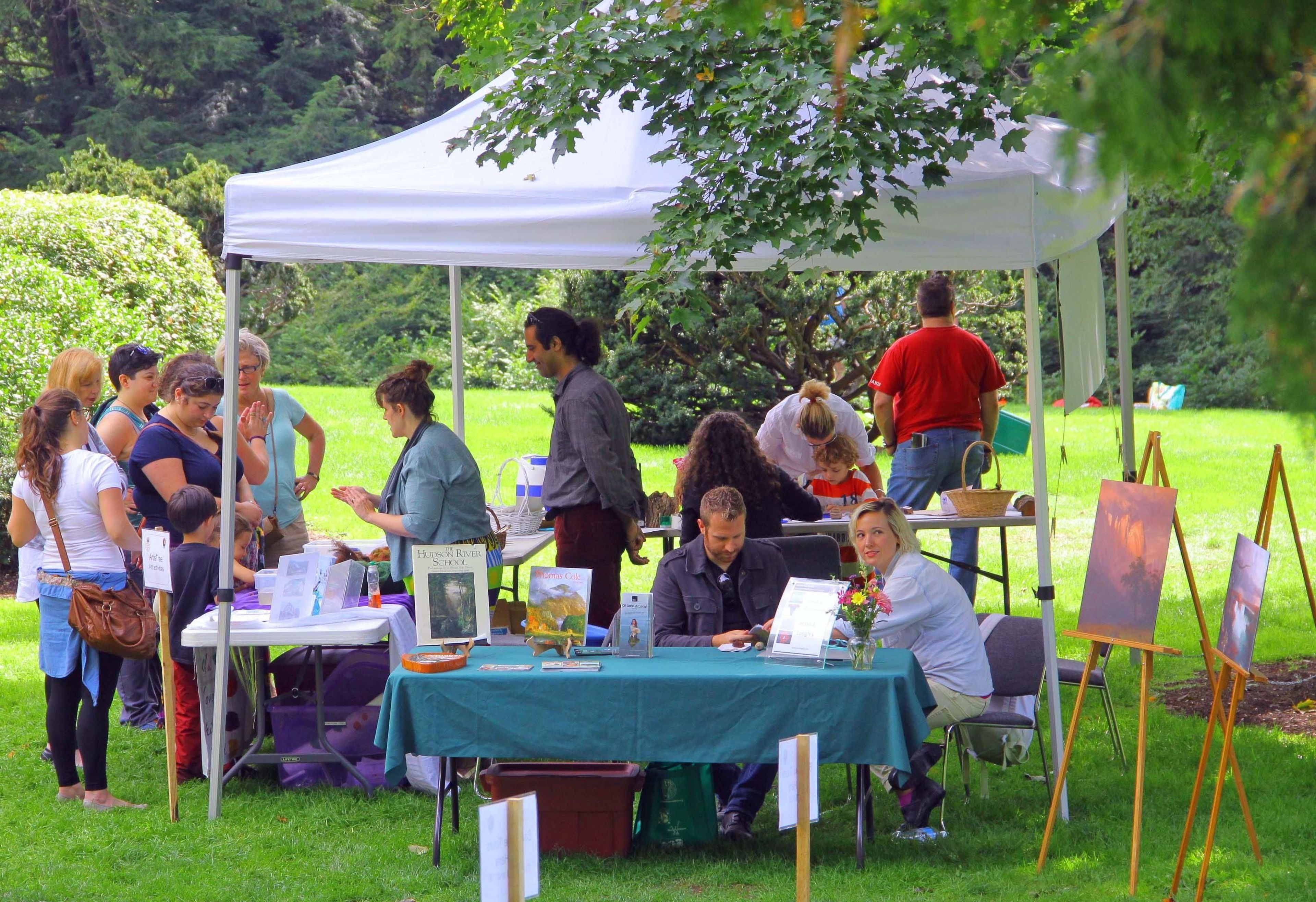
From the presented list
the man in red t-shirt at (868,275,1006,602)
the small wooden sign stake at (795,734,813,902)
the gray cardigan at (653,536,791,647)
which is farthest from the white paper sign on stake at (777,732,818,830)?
the man in red t-shirt at (868,275,1006,602)

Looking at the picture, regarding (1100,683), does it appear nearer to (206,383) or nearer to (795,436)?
(795,436)

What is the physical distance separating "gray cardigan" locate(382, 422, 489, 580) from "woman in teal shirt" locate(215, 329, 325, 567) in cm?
118

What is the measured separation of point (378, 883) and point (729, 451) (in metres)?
2.22

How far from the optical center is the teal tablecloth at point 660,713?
3979mm

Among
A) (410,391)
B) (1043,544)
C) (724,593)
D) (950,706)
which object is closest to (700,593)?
(724,593)

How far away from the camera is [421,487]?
16.3 ft

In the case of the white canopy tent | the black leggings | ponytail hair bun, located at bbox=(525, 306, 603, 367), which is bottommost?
the black leggings

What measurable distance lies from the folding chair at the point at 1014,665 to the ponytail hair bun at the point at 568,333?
1913 mm

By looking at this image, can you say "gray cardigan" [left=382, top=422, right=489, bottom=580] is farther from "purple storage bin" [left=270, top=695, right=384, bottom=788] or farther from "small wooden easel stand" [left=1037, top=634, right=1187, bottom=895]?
"small wooden easel stand" [left=1037, top=634, right=1187, bottom=895]

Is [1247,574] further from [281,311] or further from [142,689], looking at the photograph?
[281,311]

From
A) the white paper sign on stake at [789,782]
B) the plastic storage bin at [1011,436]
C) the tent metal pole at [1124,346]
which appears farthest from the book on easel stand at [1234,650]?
Answer: the plastic storage bin at [1011,436]

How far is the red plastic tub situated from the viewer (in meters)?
Answer: 4.31

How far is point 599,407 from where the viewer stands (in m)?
5.21

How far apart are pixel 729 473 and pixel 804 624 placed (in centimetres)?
133
